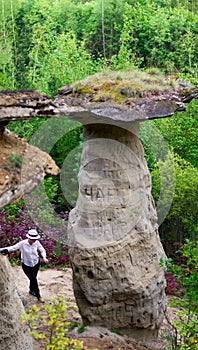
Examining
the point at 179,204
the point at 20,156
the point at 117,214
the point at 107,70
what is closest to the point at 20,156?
the point at 20,156

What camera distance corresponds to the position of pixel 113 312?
7.11 metres

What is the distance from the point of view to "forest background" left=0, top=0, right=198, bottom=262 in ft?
36.4

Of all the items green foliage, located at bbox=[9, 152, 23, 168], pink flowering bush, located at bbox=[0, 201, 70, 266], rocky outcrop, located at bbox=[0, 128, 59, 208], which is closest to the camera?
rocky outcrop, located at bbox=[0, 128, 59, 208]

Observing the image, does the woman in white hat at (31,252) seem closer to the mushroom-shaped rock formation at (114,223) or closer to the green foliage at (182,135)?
the mushroom-shaped rock formation at (114,223)

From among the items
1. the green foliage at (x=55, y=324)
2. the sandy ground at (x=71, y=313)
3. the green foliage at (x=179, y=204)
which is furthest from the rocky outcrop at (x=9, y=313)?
the green foliage at (x=179, y=204)

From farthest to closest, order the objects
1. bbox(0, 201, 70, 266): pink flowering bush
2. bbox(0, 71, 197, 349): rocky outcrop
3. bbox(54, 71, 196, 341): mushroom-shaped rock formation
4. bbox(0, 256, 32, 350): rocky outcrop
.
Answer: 1. bbox(0, 201, 70, 266): pink flowering bush
2. bbox(54, 71, 196, 341): mushroom-shaped rock formation
3. bbox(0, 71, 197, 349): rocky outcrop
4. bbox(0, 256, 32, 350): rocky outcrop

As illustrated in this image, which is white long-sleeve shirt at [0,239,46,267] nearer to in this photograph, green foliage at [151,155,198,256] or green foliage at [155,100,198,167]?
green foliage at [151,155,198,256]

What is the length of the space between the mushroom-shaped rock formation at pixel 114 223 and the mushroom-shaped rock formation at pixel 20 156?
160 cm

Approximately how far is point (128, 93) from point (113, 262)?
2.00m

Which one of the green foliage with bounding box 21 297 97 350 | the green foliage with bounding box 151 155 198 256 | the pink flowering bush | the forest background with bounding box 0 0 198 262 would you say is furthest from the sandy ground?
the green foliage with bounding box 151 155 198 256

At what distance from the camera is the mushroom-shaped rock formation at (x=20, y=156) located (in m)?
4.54

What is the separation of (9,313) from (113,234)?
1551mm

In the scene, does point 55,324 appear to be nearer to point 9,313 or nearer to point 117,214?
point 9,313

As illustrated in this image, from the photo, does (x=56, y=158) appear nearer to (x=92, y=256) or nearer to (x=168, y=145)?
(x=168, y=145)
